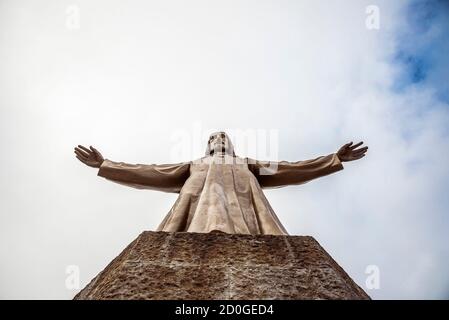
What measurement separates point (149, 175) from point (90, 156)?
3.13 ft

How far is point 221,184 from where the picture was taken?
19.1 ft

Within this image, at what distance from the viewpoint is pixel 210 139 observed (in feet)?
26.5

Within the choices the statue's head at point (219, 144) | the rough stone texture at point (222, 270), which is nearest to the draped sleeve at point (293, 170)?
the statue's head at point (219, 144)

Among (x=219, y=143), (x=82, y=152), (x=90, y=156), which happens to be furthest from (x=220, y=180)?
(x=82, y=152)

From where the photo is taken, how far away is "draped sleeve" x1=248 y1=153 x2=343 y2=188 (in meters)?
7.25

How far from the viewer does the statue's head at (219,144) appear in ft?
25.1

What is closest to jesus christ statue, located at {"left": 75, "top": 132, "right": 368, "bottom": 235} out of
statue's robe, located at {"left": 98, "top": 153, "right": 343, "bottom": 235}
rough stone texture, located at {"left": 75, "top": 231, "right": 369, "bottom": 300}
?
statue's robe, located at {"left": 98, "top": 153, "right": 343, "bottom": 235}

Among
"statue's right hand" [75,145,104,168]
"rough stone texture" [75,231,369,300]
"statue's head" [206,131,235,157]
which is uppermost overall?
"statue's head" [206,131,235,157]

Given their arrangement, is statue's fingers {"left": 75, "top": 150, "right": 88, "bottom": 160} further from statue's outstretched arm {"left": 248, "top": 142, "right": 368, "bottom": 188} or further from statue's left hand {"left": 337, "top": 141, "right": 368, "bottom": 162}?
statue's left hand {"left": 337, "top": 141, "right": 368, "bottom": 162}

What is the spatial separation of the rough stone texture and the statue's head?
13.5 feet
